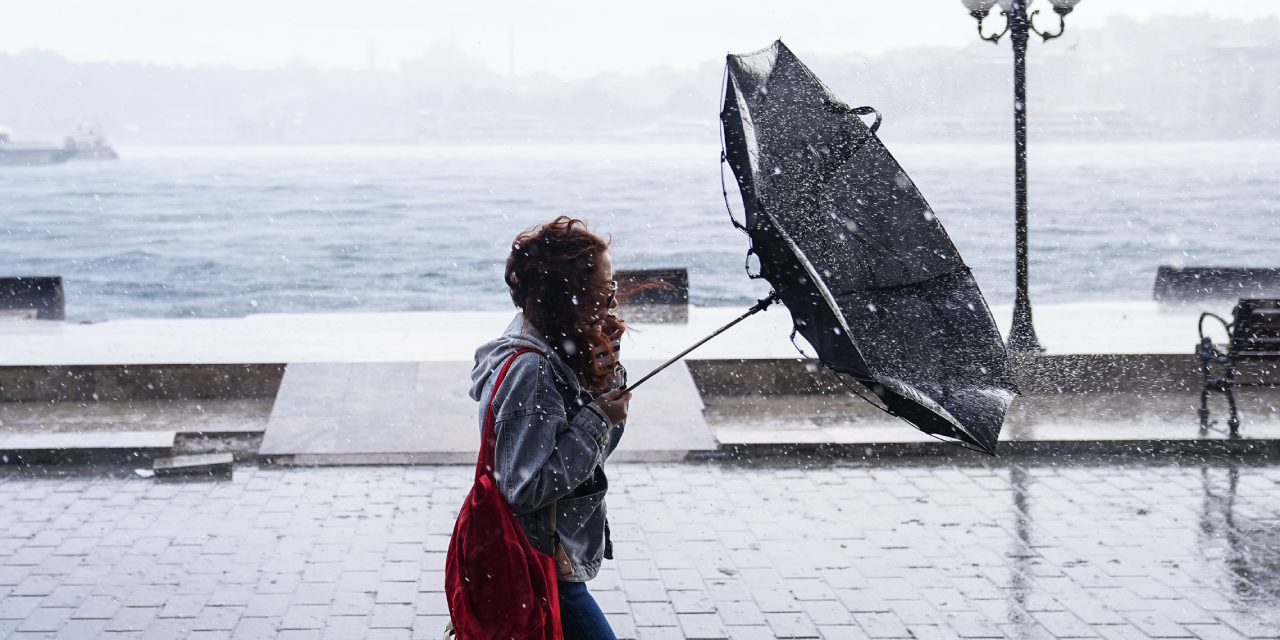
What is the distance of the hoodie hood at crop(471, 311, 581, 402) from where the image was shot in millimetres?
2537

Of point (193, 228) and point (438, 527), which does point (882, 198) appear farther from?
point (193, 228)

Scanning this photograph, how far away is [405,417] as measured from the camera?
8.23 m

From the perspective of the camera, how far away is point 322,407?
840 cm

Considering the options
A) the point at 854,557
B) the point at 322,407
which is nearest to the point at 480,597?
the point at 854,557

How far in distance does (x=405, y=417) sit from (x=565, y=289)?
6.02m

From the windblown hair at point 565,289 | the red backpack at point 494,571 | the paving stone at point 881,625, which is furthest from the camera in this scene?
the paving stone at point 881,625

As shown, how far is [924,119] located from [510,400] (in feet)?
568

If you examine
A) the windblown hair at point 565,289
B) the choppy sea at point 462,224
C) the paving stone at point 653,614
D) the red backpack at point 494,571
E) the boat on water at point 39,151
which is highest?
the boat on water at point 39,151

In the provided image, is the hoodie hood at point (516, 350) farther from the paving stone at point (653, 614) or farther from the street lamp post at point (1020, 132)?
the street lamp post at point (1020, 132)

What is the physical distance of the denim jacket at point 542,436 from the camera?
2412 millimetres

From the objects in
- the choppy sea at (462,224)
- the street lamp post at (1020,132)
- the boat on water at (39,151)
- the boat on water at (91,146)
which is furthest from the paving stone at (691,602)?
the boat on water at (91,146)

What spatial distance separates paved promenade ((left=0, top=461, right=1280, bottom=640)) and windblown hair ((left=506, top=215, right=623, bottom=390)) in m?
2.64

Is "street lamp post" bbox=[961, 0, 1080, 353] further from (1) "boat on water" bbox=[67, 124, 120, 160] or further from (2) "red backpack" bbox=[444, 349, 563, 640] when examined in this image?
(1) "boat on water" bbox=[67, 124, 120, 160]

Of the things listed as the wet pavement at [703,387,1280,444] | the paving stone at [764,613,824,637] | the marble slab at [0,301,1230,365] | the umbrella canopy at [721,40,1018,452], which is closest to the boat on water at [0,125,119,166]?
the marble slab at [0,301,1230,365]
